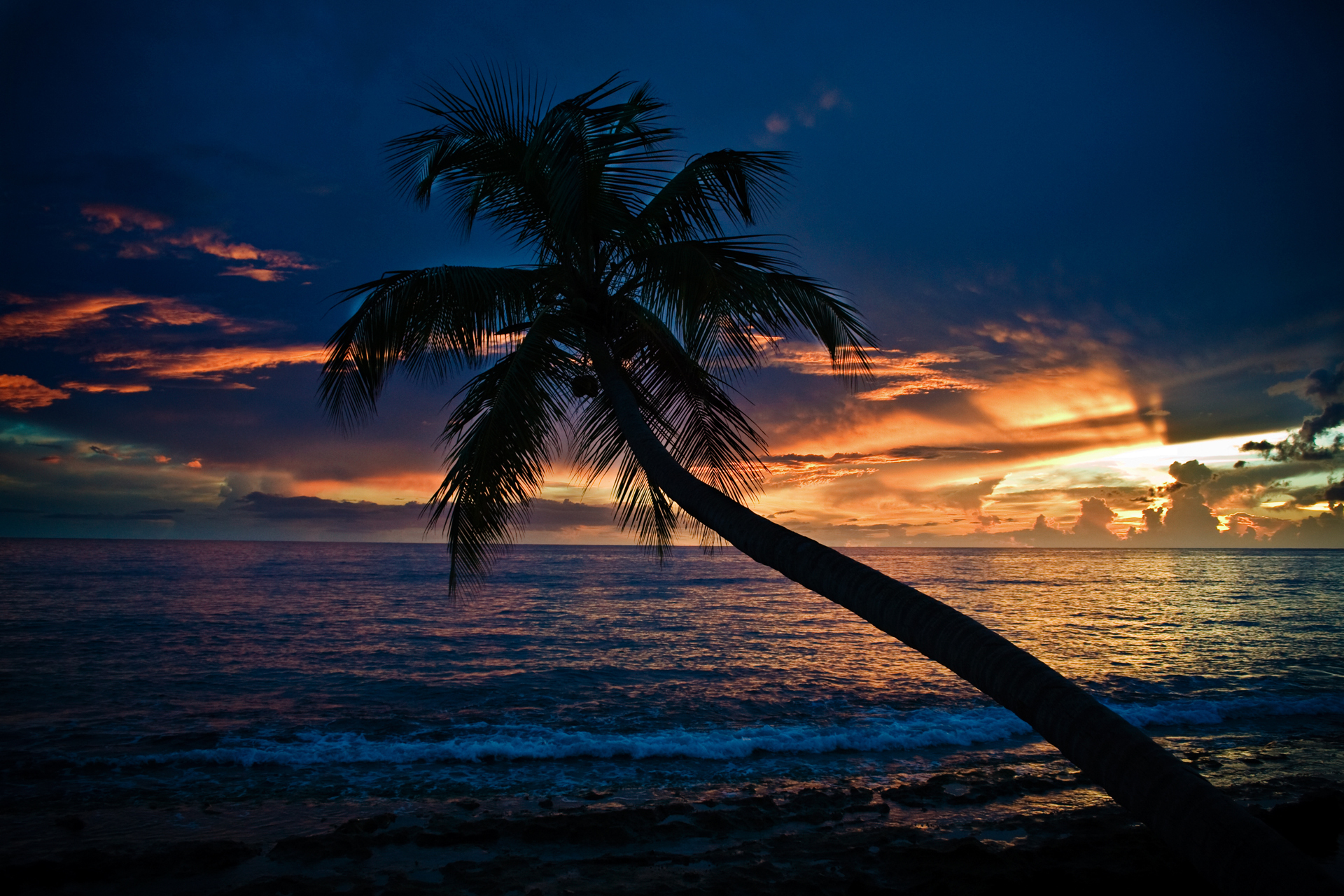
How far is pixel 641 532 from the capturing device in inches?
289

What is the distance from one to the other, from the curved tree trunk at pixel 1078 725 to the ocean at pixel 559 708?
19.0 feet

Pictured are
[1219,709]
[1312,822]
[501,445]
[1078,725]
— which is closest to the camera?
[1078,725]

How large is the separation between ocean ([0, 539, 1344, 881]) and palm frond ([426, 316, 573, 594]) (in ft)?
14.9

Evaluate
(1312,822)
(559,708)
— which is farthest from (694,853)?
(559,708)

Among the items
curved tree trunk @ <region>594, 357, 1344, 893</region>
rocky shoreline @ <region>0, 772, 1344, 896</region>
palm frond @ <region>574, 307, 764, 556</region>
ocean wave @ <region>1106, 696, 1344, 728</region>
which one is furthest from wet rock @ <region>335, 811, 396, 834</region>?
ocean wave @ <region>1106, 696, 1344, 728</region>

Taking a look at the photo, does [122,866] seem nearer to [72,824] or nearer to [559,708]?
[72,824]

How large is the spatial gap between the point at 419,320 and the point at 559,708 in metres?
9.56

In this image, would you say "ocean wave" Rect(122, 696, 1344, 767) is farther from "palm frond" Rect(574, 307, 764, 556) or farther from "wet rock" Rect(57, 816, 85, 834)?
"palm frond" Rect(574, 307, 764, 556)

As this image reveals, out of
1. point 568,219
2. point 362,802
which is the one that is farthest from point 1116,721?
point 362,802

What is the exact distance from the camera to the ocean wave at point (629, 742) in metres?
10.2

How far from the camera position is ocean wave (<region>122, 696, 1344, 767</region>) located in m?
10.2

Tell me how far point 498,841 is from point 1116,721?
665 cm

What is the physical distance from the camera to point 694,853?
22.3 ft

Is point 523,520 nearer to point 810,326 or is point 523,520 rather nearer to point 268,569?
point 810,326
